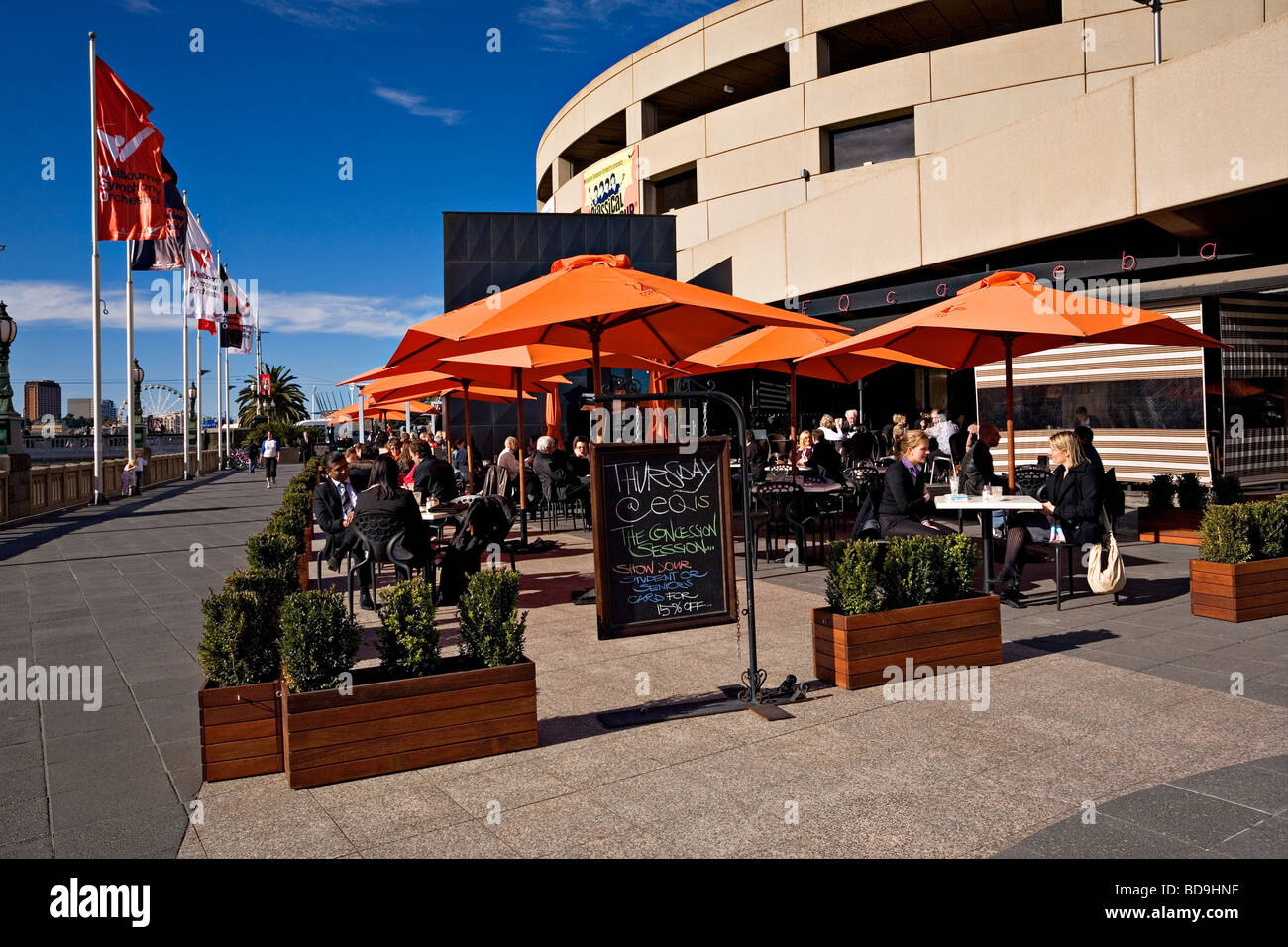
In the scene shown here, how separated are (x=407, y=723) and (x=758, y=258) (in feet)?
68.0

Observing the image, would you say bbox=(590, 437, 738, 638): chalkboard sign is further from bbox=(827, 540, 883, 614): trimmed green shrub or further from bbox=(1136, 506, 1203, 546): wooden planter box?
bbox=(1136, 506, 1203, 546): wooden planter box

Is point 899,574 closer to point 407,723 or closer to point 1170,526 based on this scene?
point 407,723

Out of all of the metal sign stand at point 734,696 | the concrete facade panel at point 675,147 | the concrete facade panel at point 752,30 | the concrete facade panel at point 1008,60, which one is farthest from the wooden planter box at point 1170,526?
the concrete facade panel at point 675,147

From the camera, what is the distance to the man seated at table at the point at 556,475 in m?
13.2

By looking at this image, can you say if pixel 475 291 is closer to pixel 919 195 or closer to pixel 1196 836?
pixel 919 195

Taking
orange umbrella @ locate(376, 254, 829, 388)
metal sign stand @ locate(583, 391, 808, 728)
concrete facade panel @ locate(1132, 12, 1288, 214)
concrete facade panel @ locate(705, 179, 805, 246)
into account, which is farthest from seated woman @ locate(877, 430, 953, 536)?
concrete facade panel @ locate(705, 179, 805, 246)

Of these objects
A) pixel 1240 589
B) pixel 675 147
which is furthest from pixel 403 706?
pixel 675 147

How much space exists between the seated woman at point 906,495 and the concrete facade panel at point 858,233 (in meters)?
11.8

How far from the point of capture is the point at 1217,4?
20844 millimetres

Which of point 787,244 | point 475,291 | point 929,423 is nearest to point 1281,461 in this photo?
point 929,423

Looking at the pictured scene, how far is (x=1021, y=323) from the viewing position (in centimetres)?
814

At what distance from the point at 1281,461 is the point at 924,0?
15268mm

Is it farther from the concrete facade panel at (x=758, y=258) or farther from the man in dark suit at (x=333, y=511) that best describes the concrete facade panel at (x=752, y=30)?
the man in dark suit at (x=333, y=511)

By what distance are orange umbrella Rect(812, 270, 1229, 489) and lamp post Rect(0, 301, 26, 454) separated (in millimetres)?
17603
